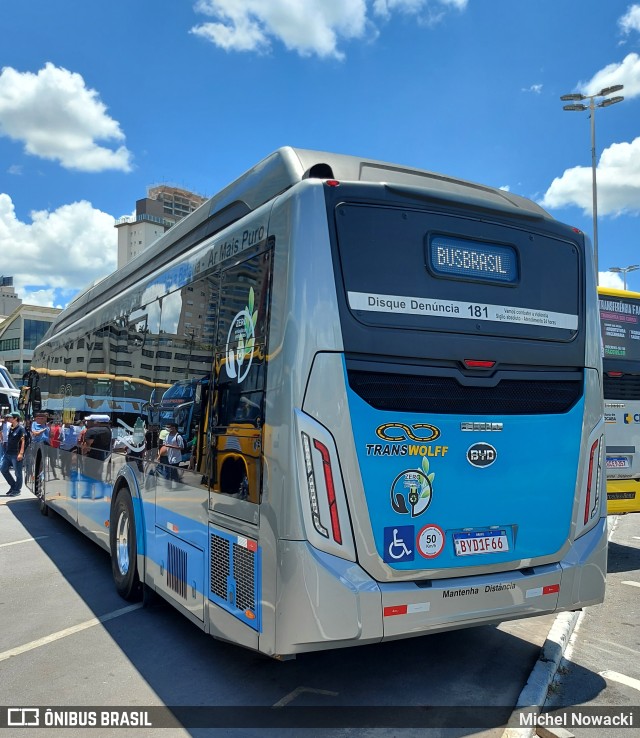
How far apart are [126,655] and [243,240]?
10.9 ft

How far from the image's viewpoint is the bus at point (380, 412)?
382cm

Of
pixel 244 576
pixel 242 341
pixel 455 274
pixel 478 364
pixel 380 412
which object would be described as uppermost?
pixel 455 274

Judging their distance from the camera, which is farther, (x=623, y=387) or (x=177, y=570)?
(x=623, y=387)

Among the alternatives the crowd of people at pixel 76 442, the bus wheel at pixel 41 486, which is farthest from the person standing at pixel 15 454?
the bus wheel at pixel 41 486

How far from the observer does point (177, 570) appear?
5.25 metres

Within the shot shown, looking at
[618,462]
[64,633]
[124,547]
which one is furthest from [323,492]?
[618,462]

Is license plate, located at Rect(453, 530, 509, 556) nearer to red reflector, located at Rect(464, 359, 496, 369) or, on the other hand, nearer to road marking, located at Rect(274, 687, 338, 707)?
red reflector, located at Rect(464, 359, 496, 369)

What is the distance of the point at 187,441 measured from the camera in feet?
16.9

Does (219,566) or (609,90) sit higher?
(609,90)

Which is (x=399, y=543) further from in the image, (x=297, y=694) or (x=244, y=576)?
(x=297, y=694)


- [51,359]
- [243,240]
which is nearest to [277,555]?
[243,240]

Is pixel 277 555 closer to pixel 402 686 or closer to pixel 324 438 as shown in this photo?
pixel 324 438

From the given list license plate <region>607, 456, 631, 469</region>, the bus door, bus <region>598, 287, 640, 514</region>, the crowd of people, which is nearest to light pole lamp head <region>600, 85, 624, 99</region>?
bus <region>598, 287, 640, 514</region>

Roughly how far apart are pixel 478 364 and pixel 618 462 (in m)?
5.79
